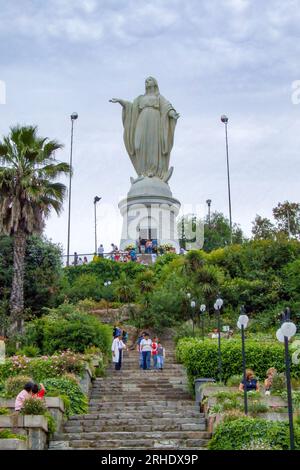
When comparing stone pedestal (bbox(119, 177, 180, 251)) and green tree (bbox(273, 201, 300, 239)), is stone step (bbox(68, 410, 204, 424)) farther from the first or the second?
green tree (bbox(273, 201, 300, 239))

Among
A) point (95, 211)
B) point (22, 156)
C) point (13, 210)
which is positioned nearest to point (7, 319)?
point (13, 210)

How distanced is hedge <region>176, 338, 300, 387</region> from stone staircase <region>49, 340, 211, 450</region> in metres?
0.72

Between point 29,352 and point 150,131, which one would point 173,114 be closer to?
point 150,131

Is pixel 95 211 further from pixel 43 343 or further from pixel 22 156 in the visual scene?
pixel 43 343

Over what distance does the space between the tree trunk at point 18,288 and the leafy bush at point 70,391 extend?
8.89 metres

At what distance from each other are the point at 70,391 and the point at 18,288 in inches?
411

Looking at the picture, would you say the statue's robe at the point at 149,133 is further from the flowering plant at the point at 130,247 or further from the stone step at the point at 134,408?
the stone step at the point at 134,408

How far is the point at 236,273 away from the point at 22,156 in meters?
11.9

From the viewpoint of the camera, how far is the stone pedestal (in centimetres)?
4291

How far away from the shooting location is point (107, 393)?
64.4 feet

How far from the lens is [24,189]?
89.9 feet

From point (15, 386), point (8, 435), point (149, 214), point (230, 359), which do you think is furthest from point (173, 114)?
point (8, 435)

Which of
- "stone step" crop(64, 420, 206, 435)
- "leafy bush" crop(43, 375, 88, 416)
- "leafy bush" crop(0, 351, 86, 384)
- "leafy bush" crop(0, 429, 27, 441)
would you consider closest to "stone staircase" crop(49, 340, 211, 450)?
"stone step" crop(64, 420, 206, 435)

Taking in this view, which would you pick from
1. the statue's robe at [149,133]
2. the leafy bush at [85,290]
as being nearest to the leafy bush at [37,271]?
the leafy bush at [85,290]
